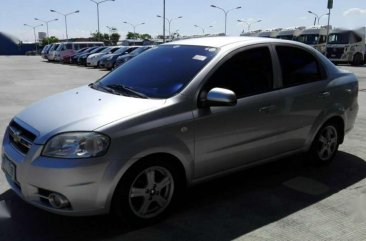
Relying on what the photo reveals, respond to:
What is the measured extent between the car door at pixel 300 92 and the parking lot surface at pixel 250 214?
516mm

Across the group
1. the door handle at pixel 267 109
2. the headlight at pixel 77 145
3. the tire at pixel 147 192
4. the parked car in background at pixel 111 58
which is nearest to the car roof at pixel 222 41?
the door handle at pixel 267 109

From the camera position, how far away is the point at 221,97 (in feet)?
11.7

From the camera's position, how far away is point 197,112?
12.1ft

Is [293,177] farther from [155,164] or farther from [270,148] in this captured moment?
[155,164]

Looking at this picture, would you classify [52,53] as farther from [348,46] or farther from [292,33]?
[348,46]

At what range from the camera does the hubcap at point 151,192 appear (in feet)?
11.3

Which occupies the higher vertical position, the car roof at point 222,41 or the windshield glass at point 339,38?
the car roof at point 222,41

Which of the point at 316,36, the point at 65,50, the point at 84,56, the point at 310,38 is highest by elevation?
the point at 316,36

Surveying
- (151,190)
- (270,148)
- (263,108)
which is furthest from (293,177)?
(151,190)

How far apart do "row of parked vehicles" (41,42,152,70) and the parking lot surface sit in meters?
16.0

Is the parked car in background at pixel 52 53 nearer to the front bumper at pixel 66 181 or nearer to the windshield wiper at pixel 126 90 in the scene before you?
the windshield wiper at pixel 126 90

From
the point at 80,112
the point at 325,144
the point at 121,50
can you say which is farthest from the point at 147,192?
the point at 121,50

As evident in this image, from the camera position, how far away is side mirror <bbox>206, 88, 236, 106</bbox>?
11.7 feet

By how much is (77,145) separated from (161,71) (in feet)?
4.28
